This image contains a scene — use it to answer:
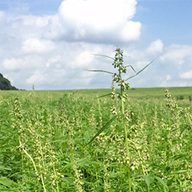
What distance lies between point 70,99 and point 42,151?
51.7ft

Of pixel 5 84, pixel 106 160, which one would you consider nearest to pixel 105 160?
pixel 106 160

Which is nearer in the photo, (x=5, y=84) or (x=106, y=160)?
(x=106, y=160)

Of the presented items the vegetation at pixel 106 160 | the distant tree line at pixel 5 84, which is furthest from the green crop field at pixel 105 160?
the distant tree line at pixel 5 84

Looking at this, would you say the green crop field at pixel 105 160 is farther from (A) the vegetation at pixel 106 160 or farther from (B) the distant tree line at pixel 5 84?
(B) the distant tree line at pixel 5 84

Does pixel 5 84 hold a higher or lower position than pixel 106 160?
higher

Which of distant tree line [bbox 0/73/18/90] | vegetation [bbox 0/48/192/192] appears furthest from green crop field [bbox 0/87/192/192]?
distant tree line [bbox 0/73/18/90]

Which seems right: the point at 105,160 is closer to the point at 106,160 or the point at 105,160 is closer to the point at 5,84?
the point at 106,160

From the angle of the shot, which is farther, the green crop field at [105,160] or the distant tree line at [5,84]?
the distant tree line at [5,84]

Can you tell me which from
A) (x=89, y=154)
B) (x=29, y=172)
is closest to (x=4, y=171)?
(x=29, y=172)

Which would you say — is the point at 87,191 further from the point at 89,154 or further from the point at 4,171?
the point at 4,171

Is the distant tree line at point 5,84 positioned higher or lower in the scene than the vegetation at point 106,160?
higher

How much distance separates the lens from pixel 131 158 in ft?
8.68

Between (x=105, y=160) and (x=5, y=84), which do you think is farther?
(x=5, y=84)

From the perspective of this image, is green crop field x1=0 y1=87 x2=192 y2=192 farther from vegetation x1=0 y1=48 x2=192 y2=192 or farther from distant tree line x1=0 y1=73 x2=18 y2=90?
distant tree line x1=0 y1=73 x2=18 y2=90
